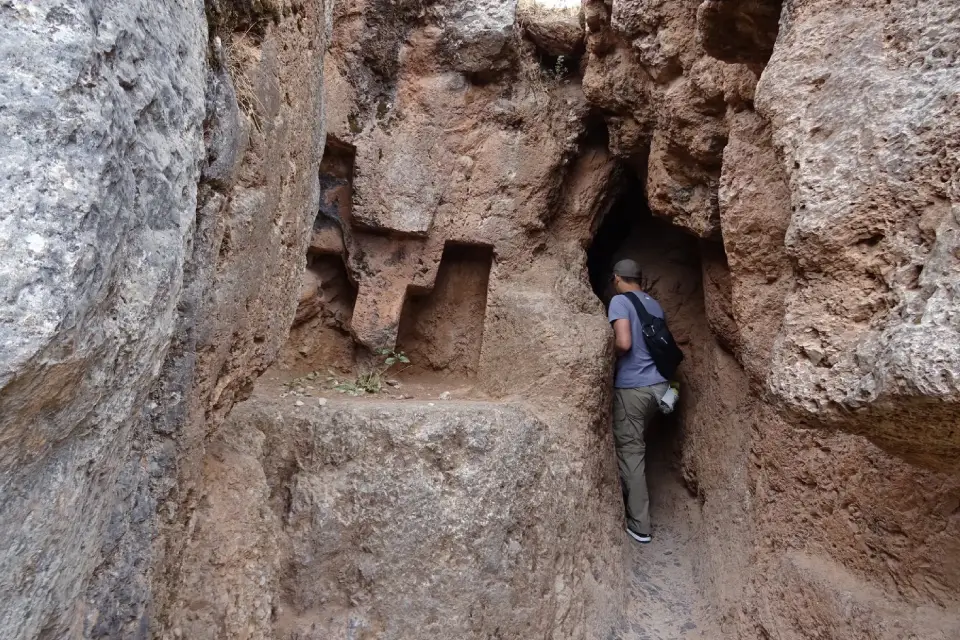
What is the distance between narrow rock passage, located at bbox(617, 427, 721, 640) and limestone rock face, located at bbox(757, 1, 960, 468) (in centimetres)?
223

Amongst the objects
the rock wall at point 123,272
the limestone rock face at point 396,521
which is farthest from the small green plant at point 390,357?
the rock wall at point 123,272

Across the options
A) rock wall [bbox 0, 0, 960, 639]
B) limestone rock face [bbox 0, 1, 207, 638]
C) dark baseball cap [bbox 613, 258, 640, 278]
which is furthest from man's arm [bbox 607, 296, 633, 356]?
limestone rock face [bbox 0, 1, 207, 638]

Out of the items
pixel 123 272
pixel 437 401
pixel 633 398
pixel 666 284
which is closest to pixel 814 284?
pixel 123 272

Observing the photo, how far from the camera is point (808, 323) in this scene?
1636mm

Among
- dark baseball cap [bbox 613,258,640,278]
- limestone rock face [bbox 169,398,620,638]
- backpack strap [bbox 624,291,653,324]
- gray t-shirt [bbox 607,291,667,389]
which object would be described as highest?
dark baseball cap [bbox 613,258,640,278]

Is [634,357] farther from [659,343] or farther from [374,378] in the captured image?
[374,378]

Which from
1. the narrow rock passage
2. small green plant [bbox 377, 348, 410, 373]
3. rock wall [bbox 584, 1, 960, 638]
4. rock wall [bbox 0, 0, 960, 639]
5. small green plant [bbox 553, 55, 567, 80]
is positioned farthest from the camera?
small green plant [bbox 553, 55, 567, 80]

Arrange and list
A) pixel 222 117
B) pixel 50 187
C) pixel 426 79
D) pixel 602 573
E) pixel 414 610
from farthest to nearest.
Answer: pixel 426 79
pixel 602 573
pixel 414 610
pixel 222 117
pixel 50 187

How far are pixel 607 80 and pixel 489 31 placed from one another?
824 millimetres

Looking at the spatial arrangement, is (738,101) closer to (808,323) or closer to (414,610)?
(808,323)

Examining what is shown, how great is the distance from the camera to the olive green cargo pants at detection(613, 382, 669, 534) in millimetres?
4027

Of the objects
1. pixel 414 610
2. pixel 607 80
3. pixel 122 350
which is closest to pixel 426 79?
pixel 607 80

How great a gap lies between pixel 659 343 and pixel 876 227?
2.44m

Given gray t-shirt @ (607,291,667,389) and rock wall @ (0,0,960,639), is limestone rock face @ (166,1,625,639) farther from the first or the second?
gray t-shirt @ (607,291,667,389)
